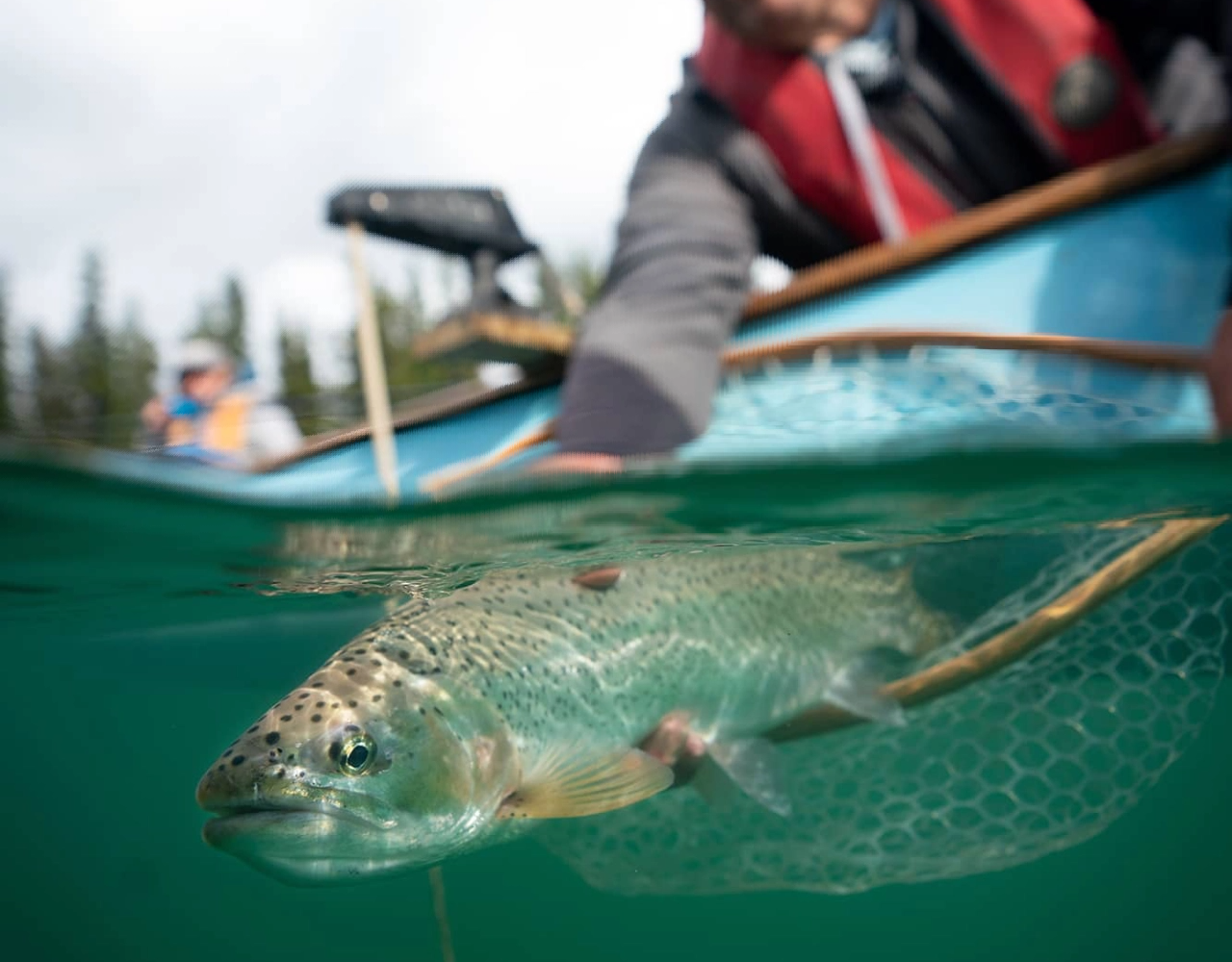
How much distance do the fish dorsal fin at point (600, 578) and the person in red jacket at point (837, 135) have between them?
17.2 inches

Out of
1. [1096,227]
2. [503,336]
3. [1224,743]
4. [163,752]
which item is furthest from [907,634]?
[163,752]

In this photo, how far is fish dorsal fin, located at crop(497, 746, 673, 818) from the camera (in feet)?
6.03

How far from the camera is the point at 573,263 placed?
126 ft

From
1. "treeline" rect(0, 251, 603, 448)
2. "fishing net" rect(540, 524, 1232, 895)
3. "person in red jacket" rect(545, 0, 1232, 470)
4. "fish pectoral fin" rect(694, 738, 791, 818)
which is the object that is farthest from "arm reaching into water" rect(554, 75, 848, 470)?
"treeline" rect(0, 251, 603, 448)

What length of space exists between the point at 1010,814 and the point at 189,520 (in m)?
2.51

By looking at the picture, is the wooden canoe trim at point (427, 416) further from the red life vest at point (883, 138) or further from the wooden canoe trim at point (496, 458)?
the red life vest at point (883, 138)

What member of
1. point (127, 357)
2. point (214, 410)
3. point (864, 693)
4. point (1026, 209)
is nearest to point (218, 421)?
point (214, 410)

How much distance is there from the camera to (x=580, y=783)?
190cm

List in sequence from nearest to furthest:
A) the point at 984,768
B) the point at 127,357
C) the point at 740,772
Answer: the point at 740,772 → the point at 984,768 → the point at 127,357

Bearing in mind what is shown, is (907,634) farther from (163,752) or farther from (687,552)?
(163,752)

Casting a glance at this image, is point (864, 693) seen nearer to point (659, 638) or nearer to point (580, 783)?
point (659, 638)

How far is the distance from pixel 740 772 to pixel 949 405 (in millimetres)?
1053

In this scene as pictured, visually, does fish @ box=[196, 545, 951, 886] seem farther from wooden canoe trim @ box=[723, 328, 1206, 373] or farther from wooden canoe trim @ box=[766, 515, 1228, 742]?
wooden canoe trim @ box=[723, 328, 1206, 373]

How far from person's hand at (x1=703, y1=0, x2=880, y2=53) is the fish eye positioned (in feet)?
6.89
